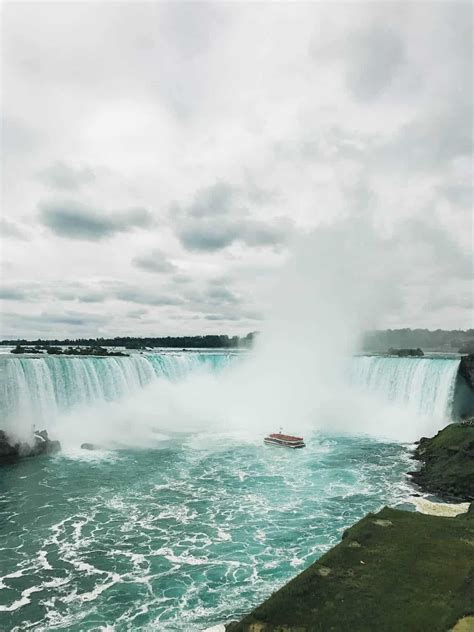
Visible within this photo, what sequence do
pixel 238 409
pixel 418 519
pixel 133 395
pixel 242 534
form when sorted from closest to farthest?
pixel 418 519
pixel 242 534
pixel 133 395
pixel 238 409

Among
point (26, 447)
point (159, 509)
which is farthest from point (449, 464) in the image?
point (26, 447)

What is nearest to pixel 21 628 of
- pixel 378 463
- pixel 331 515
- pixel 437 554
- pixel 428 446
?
pixel 437 554

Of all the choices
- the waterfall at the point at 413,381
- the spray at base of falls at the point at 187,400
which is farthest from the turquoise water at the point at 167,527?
the waterfall at the point at 413,381

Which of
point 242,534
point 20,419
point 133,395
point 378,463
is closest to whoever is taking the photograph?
point 242,534

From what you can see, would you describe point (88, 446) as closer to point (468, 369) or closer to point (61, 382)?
point (61, 382)

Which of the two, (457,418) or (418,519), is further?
(457,418)

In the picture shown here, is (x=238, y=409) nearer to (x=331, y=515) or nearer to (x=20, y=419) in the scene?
(x=20, y=419)

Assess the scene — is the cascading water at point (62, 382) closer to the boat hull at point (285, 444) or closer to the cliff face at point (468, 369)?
the boat hull at point (285, 444)

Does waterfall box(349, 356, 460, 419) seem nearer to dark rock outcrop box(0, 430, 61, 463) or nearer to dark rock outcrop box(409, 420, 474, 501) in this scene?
dark rock outcrop box(409, 420, 474, 501)
